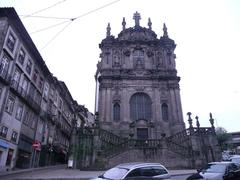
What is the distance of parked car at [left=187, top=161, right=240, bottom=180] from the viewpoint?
10391mm

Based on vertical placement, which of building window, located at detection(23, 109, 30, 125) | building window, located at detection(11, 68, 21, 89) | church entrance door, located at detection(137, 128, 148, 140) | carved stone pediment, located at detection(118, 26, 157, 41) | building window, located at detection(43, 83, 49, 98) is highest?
carved stone pediment, located at detection(118, 26, 157, 41)

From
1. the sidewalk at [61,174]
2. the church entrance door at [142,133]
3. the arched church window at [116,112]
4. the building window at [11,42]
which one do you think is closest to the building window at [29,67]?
the building window at [11,42]

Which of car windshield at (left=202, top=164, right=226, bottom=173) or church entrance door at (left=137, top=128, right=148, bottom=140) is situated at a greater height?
church entrance door at (left=137, top=128, right=148, bottom=140)

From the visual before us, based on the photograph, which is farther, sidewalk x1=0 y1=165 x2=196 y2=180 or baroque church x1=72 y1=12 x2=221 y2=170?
baroque church x1=72 y1=12 x2=221 y2=170

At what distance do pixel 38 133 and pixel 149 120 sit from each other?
1565cm

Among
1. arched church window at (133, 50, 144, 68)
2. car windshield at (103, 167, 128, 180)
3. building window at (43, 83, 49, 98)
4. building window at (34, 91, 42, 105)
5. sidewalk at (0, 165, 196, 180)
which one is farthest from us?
arched church window at (133, 50, 144, 68)

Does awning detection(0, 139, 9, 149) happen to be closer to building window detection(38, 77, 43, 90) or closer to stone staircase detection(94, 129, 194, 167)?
stone staircase detection(94, 129, 194, 167)

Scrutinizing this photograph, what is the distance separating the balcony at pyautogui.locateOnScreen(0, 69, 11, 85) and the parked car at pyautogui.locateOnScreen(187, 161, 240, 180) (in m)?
18.8

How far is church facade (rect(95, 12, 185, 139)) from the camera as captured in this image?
99.5ft

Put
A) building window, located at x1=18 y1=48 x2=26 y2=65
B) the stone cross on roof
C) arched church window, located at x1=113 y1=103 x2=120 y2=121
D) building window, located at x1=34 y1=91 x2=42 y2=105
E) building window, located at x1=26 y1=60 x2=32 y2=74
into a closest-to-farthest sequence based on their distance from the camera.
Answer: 1. building window, located at x1=18 y1=48 x2=26 y2=65
2. building window, located at x1=26 y1=60 x2=32 y2=74
3. arched church window, located at x1=113 y1=103 x2=120 y2=121
4. building window, located at x1=34 y1=91 x2=42 y2=105
5. the stone cross on roof

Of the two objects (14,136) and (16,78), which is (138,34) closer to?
(16,78)

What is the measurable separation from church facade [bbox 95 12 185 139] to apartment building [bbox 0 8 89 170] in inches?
347

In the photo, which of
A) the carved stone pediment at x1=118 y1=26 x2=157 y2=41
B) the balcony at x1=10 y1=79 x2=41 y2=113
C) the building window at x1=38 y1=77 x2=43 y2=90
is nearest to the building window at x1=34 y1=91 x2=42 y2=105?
the balcony at x1=10 y1=79 x2=41 y2=113

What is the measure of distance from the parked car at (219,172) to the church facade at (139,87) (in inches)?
708
